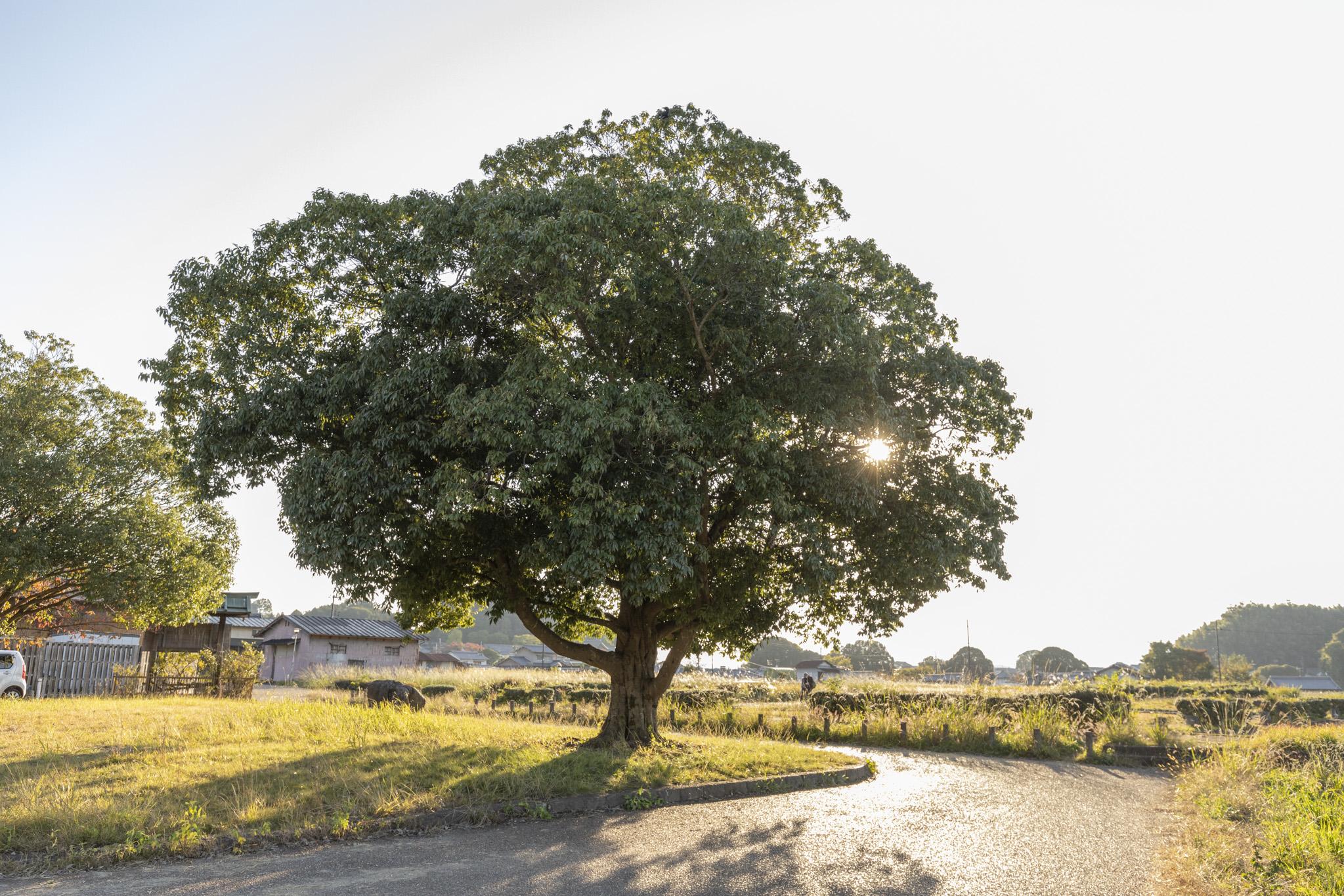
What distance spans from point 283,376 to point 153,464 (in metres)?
15.6

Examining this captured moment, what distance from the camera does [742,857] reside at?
762 cm

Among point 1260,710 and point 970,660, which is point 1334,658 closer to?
point 970,660

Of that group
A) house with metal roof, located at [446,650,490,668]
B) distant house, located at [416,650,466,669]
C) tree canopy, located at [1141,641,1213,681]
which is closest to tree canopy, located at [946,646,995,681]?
tree canopy, located at [1141,641,1213,681]

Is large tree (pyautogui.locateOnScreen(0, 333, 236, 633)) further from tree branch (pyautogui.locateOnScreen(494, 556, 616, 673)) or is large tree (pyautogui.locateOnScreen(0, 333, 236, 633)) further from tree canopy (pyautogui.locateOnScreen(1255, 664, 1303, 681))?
tree canopy (pyautogui.locateOnScreen(1255, 664, 1303, 681))

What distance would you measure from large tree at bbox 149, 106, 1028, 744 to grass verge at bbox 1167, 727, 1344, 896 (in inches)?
176

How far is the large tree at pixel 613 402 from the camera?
11.6 m

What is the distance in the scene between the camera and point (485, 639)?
Answer: 521 feet

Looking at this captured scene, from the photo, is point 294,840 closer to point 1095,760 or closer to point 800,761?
point 800,761

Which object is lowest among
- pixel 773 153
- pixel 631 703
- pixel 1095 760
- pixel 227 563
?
pixel 1095 760

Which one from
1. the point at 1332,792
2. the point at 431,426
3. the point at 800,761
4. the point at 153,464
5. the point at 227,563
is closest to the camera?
the point at 1332,792

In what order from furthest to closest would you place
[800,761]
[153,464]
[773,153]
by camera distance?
[153,464] → [773,153] → [800,761]

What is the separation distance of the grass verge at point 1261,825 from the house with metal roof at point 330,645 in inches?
1780

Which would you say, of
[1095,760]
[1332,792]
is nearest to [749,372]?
[1332,792]

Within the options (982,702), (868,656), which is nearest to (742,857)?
(982,702)
